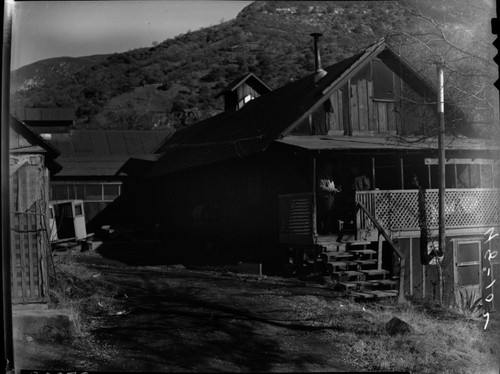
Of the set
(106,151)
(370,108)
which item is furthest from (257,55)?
(106,151)

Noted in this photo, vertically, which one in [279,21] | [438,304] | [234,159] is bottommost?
[438,304]

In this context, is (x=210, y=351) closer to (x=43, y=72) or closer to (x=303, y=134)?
(x=43, y=72)

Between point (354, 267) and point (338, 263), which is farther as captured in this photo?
point (354, 267)

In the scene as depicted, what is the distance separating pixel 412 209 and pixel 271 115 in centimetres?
426

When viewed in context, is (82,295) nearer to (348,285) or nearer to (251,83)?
(348,285)

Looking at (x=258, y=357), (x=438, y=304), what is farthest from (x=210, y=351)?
(x=438, y=304)

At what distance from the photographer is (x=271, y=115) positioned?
1523 centimetres

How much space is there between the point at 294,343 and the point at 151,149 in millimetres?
15773

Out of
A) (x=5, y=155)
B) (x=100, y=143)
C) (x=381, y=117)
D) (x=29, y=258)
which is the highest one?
(x=100, y=143)

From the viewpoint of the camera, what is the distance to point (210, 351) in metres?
6.82

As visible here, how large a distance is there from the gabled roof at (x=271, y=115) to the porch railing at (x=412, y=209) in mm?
2477

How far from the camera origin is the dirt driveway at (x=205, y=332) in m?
6.32

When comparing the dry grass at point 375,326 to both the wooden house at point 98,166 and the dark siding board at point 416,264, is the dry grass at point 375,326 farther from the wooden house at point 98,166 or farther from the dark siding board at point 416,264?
the wooden house at point 98,166

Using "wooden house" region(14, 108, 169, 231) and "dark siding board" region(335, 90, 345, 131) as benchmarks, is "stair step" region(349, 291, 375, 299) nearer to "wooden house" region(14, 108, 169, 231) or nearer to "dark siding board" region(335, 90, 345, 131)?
"dark siding board" region(335, 90, 345, 131)
